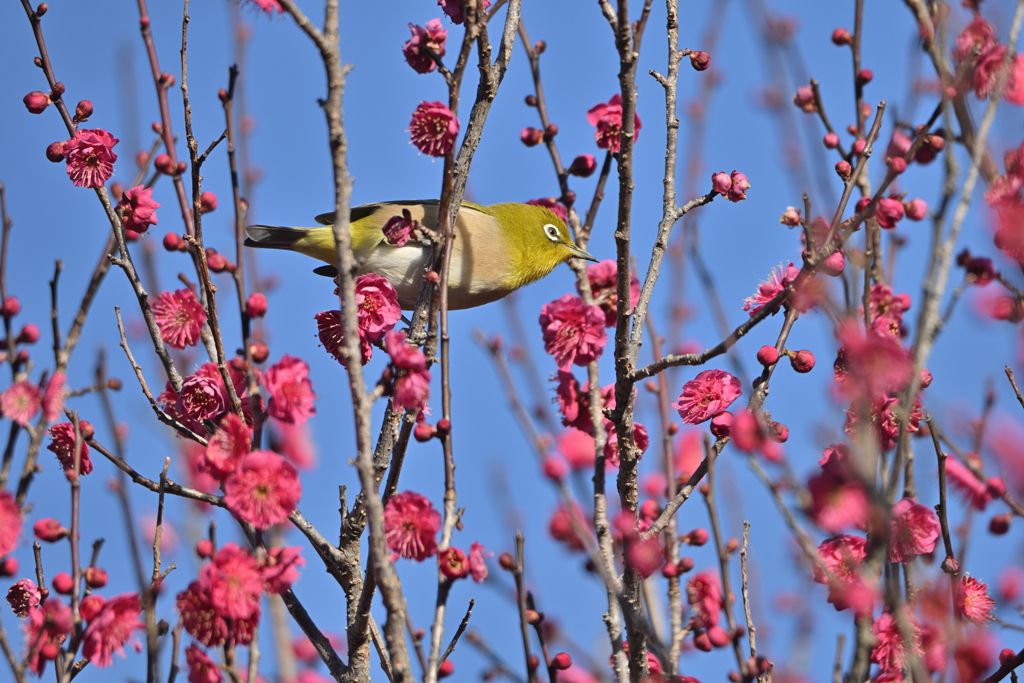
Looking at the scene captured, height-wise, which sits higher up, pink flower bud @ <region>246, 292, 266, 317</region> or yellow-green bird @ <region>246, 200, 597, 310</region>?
yellow-green bird @ <region>246, 200, 597, 310</region>

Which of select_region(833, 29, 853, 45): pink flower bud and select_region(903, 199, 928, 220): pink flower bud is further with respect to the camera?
select_region(833, 29, 853, 45): pink flower bud

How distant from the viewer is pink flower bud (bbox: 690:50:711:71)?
12.6 ft

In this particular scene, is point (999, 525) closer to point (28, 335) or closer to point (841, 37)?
point (841, 37)

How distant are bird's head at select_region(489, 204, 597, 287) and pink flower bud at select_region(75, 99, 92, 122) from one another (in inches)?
128

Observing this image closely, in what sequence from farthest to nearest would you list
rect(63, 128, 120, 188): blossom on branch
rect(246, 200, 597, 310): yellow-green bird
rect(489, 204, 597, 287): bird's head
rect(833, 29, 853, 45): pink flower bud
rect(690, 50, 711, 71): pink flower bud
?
rect(489, 204, 597, 287): bird's head, rect(246, 200, 597, 310): yellow-green bird, rect(833, 29, 853, 45): pink flower bud, rect(690, 50, 711, 71): pink flower bud, rect(63, 128, 120, 188): blossom on branch

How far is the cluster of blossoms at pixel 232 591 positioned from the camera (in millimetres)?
2709

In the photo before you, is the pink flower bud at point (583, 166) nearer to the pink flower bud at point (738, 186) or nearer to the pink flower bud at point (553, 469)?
the pink flower bud at point (738, 186)

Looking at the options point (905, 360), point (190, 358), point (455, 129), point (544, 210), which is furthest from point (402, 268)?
point (905, 360)

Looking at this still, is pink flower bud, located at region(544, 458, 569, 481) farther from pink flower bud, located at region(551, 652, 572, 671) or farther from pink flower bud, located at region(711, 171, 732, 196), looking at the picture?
pink flower bud, located at region(711, 171, 732, 196)

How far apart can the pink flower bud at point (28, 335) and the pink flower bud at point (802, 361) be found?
357 centimetres

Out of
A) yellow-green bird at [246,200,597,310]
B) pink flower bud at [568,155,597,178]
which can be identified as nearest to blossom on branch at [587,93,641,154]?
pink flower bud at [568,155,597,178]

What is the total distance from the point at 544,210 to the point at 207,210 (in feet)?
11.2

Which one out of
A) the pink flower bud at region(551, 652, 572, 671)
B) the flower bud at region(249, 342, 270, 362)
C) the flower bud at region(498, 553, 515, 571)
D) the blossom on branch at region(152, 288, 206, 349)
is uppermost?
the blossom on branch at region(152, 288, 206, 349)

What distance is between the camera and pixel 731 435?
3328mm
